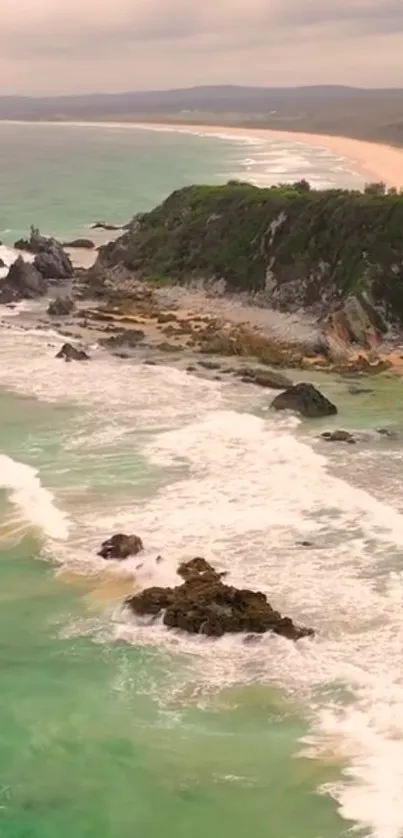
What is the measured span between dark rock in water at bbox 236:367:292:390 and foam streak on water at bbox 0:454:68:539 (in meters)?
12.8

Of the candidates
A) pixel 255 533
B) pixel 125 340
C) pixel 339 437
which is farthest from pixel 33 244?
pixel 255 533

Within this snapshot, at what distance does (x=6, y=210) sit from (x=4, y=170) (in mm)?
65082

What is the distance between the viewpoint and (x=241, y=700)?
66.9 ft

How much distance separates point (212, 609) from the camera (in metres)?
23.1

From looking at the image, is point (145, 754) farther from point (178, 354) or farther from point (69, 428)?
point (178, 354)

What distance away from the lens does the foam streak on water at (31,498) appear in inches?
1112

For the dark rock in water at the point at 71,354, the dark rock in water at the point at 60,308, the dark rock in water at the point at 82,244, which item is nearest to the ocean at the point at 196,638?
the dark rock in water at the point at 71,354

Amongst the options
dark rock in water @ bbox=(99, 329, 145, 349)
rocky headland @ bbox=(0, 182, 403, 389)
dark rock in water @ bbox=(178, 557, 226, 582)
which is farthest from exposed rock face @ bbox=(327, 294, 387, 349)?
dark rock in water @ bbox=(178, 557, 226, 582)

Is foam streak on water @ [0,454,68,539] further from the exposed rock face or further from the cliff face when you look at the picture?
the cliff face

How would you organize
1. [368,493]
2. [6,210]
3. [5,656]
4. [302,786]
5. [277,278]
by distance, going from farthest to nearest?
[6,210] < [277,278] < [368,493] < [5,656] < [302,786]

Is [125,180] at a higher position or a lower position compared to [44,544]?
higher

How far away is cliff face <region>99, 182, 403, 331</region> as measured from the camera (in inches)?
2045

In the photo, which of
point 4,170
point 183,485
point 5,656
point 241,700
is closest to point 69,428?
point 183,485

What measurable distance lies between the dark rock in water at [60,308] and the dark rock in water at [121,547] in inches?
1297
